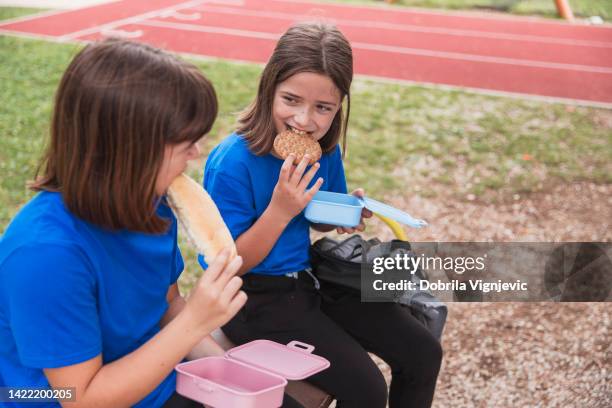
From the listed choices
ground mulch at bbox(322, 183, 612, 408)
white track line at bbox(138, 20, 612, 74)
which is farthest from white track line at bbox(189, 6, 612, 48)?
ground mulch at bbox(322, 183, 612, 408)

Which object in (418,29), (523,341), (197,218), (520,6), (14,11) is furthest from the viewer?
(520,6)

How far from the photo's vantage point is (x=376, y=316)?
8.30 feet

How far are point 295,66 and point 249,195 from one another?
0.47 m

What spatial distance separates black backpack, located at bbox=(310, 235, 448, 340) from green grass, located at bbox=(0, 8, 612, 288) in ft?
6.08

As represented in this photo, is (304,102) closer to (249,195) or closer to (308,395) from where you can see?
(249,195)

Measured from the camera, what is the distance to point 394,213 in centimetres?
237

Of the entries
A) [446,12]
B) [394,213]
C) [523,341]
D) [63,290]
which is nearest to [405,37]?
[446,12]

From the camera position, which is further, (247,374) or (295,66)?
(295,66)

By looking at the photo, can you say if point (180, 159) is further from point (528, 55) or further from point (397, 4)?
point (397, 4)

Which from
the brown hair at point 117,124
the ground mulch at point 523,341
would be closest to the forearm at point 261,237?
the brown hair at point 117,124

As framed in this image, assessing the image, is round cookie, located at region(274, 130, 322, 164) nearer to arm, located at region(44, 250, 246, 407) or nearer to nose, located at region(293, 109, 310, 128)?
nose, located at region(293, 109, 310, 128)

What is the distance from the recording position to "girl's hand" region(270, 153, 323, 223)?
2.19 meters

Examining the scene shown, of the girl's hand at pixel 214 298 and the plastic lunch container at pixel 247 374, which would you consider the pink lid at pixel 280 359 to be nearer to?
the plastic lunch container at pixel 247 374

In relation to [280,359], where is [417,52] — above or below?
below
